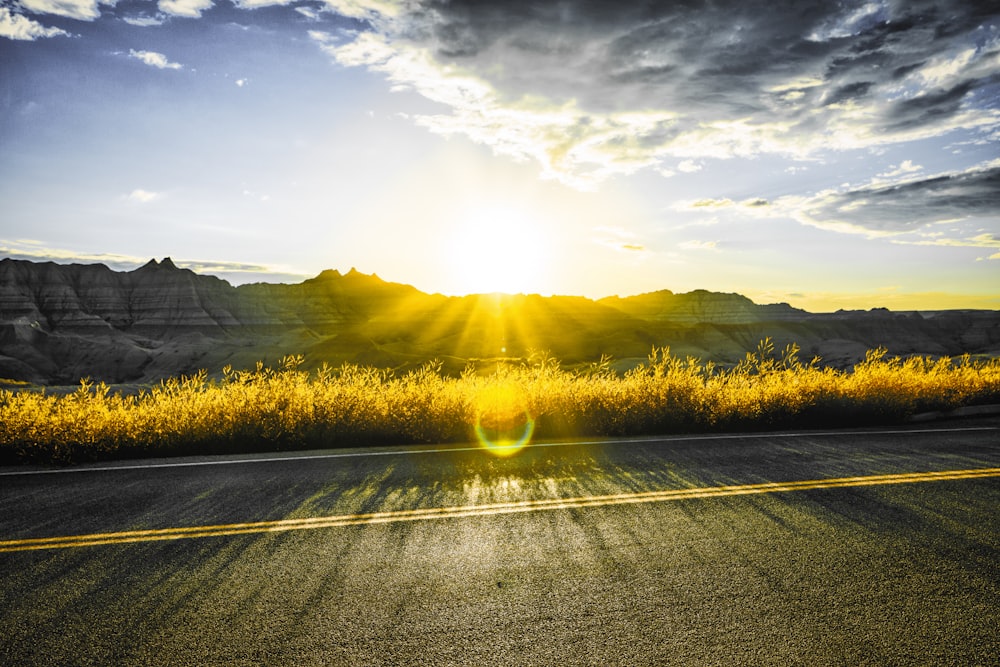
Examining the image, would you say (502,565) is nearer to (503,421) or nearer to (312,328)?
(503,421)

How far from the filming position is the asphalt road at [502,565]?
3.36 metres

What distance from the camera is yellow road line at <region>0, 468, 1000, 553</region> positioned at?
5000 millimetres

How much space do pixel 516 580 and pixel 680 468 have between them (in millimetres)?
3981

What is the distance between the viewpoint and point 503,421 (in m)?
10.4

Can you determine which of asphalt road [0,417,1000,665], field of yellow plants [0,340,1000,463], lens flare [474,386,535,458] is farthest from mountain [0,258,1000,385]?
asphalt road [0,417,1000,665]

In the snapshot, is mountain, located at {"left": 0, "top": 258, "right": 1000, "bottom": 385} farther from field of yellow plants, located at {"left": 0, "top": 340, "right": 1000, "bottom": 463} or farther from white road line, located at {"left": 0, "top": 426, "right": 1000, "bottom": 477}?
white road line, located at {"left": 0, "top": 426, "right": 1000, "bottom": 477}

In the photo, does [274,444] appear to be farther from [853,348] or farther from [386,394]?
[853,348]

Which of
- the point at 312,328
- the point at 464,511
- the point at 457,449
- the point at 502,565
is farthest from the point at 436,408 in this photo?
the point at 312,328

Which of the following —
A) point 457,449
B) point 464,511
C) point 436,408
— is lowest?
point 457,449

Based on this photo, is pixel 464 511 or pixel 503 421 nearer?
pixel 464 511

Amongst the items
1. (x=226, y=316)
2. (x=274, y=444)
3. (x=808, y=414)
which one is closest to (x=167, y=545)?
(x=274, y=444)

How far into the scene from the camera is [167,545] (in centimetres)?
486

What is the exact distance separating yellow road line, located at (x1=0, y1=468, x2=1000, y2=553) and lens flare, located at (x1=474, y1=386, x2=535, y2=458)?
10.2ft

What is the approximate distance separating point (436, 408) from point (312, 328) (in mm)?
142091
